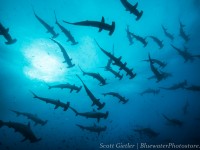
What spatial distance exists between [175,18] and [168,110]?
58.4m

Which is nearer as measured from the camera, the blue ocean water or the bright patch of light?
the blue ocean water

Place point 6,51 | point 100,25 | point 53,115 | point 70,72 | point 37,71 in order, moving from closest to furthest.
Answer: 1. point 100,25
2. point 6,51
3. point 37,71
4. point 70,72
5. point 53,115

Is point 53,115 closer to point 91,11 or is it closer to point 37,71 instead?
point 37,71

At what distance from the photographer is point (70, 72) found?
3042 cm

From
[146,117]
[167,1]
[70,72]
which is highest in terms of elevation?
[146,117]

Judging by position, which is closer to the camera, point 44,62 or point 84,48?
point 84,48

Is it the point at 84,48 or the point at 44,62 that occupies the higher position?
the point at 84,48

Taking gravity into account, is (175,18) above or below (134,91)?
below

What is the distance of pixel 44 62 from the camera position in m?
24.3

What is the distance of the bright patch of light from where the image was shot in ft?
67.4

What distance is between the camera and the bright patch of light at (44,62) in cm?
2053

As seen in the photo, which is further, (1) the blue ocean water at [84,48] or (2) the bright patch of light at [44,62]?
(2) the bright patch of light at [44,62]

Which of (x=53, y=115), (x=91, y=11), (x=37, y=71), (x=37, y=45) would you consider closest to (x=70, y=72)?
(x=37, y=71)

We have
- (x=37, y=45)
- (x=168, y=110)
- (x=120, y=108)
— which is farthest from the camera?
(x=168, y=110)
